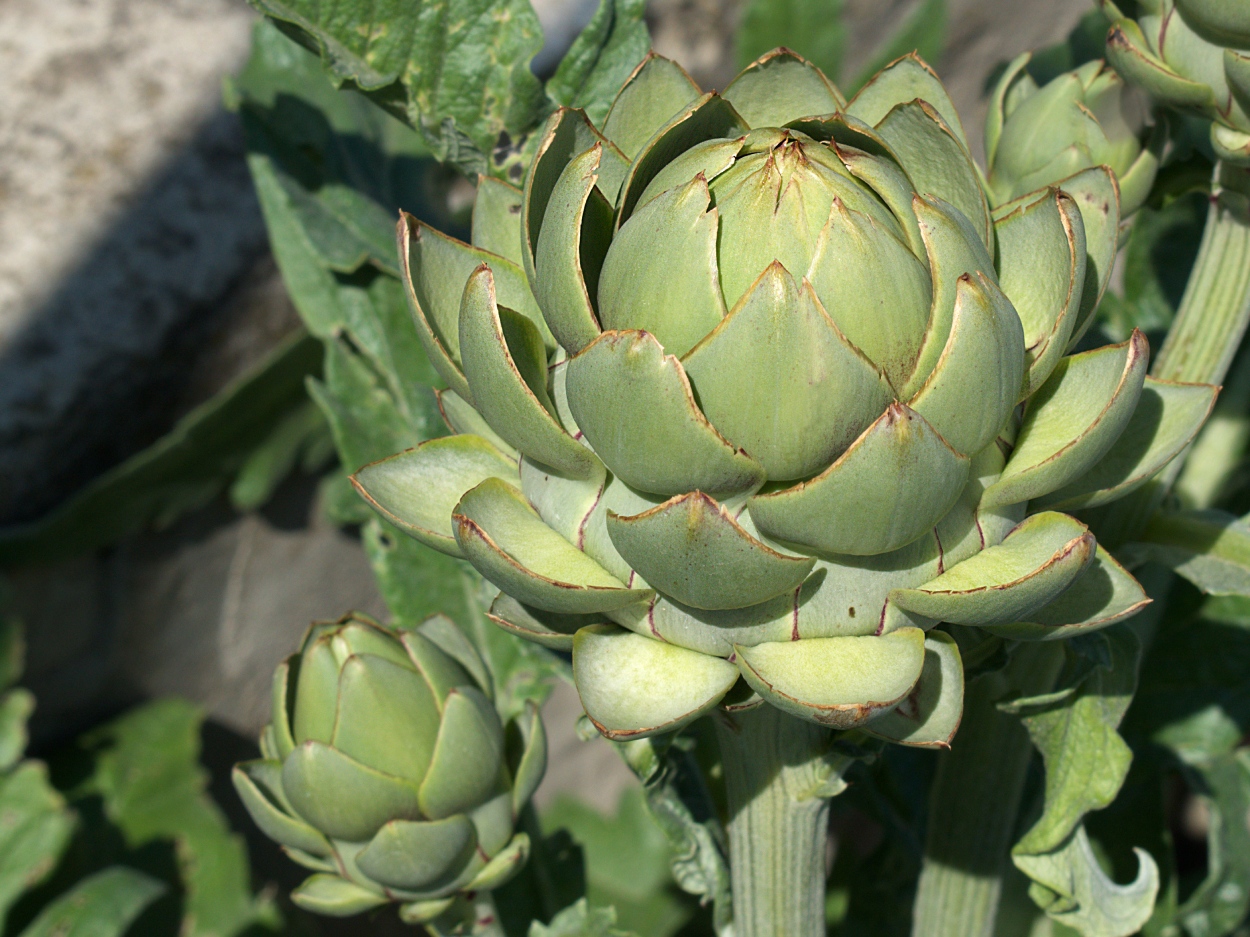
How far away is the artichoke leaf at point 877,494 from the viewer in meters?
0.37

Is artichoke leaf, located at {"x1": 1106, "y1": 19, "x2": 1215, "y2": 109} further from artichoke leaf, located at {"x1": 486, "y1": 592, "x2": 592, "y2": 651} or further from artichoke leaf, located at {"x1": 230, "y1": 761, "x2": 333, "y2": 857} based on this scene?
artichoke leaf, located at {"x1": 230, "y1": 761, "x2": 333, "y2": 857}

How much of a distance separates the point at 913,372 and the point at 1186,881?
0.90 m

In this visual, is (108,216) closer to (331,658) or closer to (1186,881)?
(331,658)

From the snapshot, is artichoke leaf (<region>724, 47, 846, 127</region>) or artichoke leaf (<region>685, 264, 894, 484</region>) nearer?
artichoke leaf (<region>685, 264, 894, 484</region>)

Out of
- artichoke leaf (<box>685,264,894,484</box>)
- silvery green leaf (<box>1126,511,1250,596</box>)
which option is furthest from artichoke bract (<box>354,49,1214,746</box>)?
silvery green leaf (<box>1126,511,1250,596</box>)

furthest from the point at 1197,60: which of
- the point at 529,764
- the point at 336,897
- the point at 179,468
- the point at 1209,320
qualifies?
the point at 179,468

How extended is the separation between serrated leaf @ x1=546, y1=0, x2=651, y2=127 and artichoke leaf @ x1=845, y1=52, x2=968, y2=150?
0.18 m

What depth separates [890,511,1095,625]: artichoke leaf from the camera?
1.25 ft

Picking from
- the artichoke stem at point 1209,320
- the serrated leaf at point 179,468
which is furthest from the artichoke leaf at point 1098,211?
the serrated leaf at point 179,468

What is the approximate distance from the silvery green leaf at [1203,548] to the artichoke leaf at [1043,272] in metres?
0.17

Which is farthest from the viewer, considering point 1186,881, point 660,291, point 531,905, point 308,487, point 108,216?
point 308,487

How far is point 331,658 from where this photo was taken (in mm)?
588

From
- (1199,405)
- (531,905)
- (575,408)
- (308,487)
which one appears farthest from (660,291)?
(308,487)

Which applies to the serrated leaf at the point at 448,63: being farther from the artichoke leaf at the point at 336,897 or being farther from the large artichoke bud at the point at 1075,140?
the artichoke leaf at the point at 336,897
